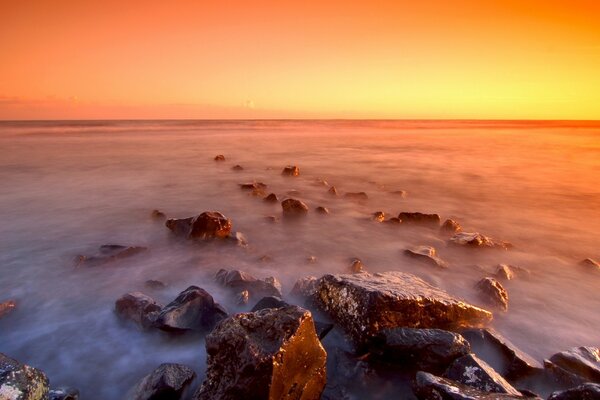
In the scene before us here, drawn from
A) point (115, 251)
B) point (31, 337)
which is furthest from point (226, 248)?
point (31, 337)

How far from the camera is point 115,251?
4297 millimetres

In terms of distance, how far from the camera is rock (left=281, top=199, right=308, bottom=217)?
5891 millimetres

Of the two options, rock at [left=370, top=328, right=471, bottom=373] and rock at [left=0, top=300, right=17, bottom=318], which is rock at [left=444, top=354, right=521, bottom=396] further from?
rock at [left=0, top=300, right=17, bottom=318]

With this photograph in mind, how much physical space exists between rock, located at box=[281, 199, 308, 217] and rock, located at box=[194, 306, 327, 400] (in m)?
3.82

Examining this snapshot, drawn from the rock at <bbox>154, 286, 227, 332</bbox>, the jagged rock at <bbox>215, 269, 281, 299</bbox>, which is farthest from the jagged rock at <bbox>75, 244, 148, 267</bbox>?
the rock at <bbox>154, 286, 227, 332</bbox>

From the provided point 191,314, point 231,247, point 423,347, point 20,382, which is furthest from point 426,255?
point 20,382

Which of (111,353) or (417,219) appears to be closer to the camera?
(111,353)

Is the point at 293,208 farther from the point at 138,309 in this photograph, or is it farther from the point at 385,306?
the point at 385,306

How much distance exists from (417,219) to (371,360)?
11.6 ft

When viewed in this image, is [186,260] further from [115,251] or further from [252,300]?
[252,300]

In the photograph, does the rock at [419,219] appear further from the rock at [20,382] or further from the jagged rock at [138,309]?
the rock at [20,382]

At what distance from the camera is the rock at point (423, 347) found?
223 centimetres

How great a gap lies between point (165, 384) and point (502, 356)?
2084 mm

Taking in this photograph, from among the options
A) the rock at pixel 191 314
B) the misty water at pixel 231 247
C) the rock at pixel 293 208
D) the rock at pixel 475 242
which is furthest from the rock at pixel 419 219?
the rock at pixel 191 314
